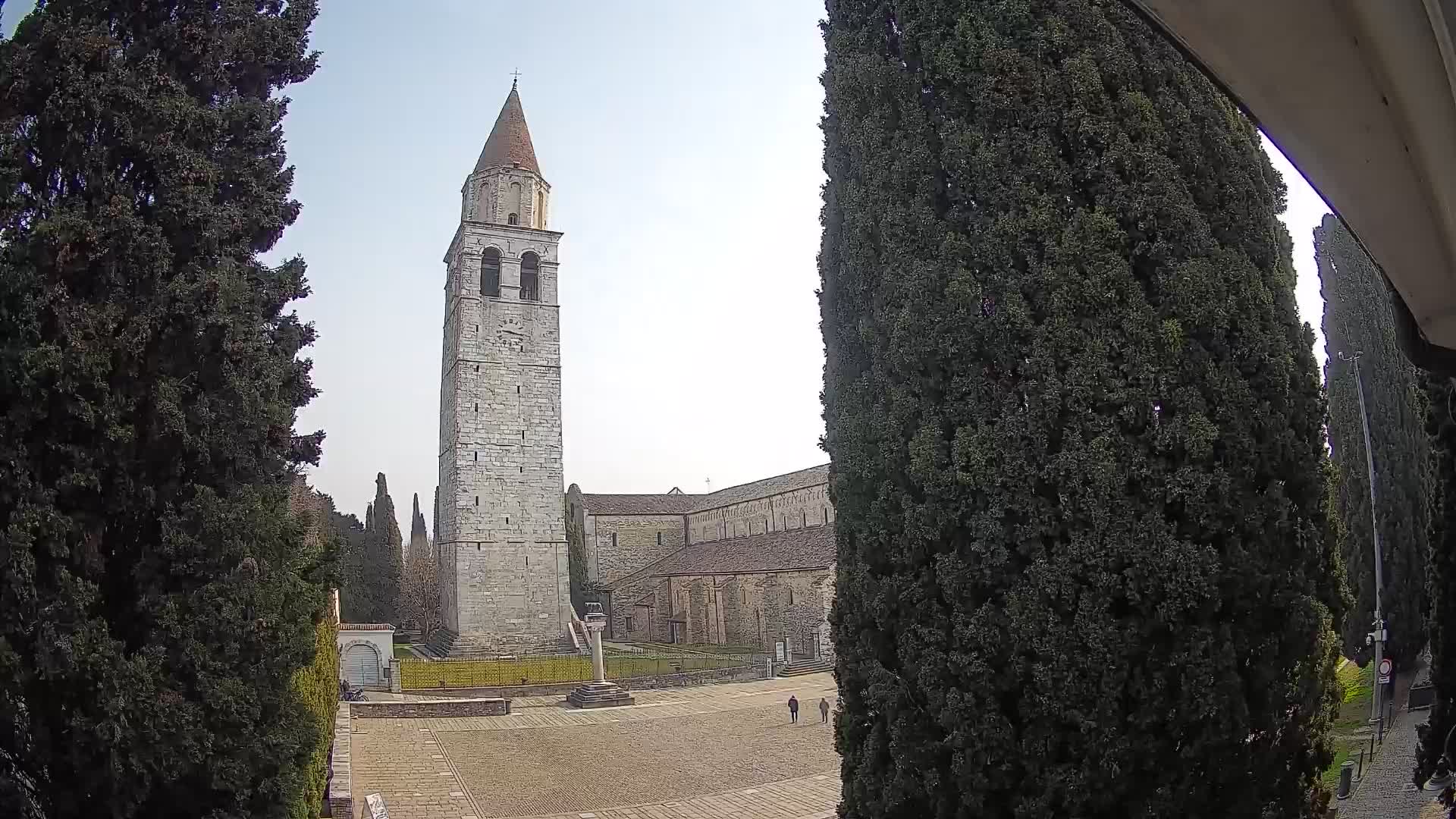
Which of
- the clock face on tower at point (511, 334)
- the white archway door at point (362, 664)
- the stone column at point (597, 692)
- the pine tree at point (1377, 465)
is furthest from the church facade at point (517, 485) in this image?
the pine tree at point (1377, 465)

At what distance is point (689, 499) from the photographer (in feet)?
164

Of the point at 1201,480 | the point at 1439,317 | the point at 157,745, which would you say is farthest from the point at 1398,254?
the point at 157,745

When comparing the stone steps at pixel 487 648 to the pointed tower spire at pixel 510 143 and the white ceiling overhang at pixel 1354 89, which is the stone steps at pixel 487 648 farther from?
the white ceiling overhang at pixel 1354 89

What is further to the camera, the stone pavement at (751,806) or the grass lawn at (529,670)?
the grass lawn at (529,670)

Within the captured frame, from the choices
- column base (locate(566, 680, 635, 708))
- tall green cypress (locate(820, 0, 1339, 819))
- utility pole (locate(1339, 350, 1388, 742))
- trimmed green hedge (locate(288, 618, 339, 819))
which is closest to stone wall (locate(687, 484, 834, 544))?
column base (locate(566, 680, 635, 708))

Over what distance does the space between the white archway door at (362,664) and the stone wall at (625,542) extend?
1970cm

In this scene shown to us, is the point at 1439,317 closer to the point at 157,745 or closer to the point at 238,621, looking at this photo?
the point at 238,621

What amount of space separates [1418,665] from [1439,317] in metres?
18.9

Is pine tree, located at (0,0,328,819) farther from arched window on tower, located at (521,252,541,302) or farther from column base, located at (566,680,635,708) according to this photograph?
arched window on tower, located at (521,252,541,302)

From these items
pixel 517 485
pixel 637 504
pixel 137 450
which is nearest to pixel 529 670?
pixel 517 485

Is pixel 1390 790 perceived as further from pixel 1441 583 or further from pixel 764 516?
pixel 764 516

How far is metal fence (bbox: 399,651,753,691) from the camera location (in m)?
27.4

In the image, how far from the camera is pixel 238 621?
5.16 m

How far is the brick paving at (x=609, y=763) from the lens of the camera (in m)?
13.2
